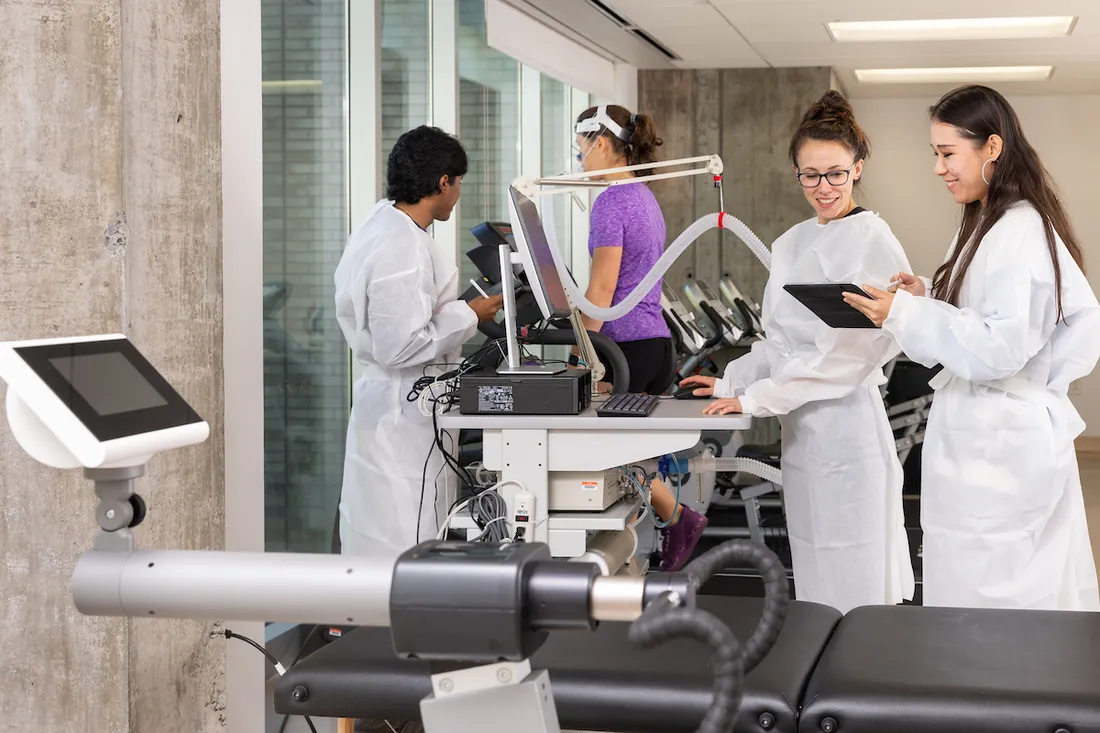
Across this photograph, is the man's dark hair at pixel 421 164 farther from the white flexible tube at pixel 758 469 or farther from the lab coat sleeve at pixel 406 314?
the white flexible tube at pixel 758 469

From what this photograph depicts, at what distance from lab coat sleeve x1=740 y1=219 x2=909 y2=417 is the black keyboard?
24 cm

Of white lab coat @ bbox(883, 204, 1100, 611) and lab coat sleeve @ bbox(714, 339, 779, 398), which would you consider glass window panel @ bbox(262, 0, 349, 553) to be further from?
white lab coat @ bbox(883, 204, 1100, 611)

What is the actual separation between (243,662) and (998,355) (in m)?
1.81

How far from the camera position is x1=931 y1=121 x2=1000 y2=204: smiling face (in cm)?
237

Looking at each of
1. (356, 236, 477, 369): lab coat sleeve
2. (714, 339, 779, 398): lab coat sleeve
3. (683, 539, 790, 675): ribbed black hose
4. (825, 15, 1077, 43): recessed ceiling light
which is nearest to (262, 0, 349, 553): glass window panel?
(356, 236, 477, 369): lab coat sleeve

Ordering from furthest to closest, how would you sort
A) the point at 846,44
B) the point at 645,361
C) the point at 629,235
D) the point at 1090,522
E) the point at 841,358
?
the point at 846,44 → the point at 1090,522 → the point at 645,361 → the point at 629,235 → the point at 841,358

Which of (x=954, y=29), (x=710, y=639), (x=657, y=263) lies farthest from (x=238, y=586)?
(x=954, y=29)

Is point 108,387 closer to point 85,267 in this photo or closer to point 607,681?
point 607,681

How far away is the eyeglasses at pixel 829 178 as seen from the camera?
2.78m

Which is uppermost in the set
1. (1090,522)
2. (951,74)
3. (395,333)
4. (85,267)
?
(951,74)

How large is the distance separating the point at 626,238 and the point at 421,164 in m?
0.81

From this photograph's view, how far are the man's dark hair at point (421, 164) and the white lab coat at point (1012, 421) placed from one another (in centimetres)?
126

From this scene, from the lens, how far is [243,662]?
8.63 feet

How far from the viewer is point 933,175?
8828 mm
